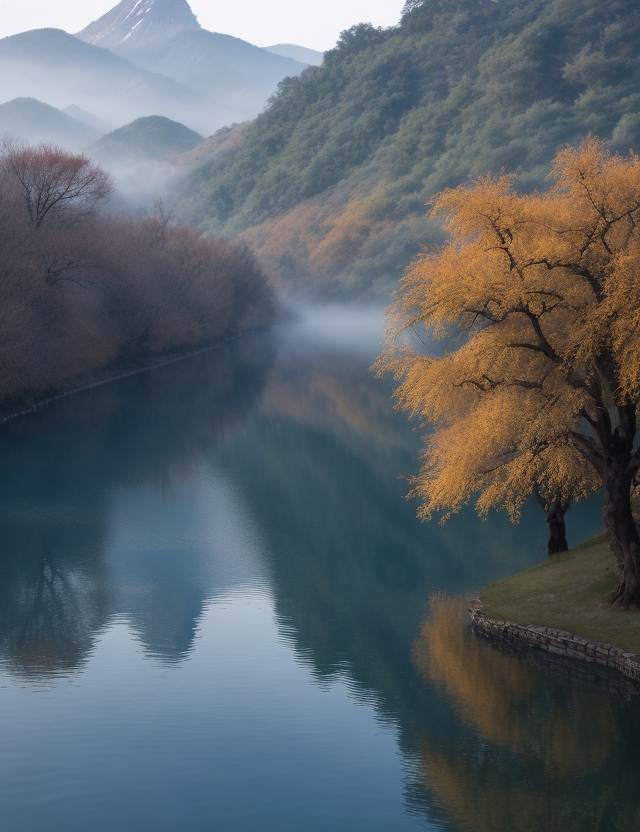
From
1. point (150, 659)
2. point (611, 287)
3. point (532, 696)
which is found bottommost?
point (532, 696)

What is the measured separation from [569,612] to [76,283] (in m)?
42.0

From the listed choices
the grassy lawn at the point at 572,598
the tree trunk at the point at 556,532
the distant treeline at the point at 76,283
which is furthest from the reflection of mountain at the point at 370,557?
the distant treeline at the point at 76,283

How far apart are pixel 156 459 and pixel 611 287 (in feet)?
81.0

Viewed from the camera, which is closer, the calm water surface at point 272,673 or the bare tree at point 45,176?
the calm water surface at point 272,673

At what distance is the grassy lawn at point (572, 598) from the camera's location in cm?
1661

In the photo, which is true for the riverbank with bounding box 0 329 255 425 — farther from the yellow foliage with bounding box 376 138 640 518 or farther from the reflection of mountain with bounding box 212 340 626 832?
the yellow foliage with bounding box 376 138 640 518

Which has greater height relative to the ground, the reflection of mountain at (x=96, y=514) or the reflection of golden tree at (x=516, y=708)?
the reflection of mountain at (x=96, y=514)

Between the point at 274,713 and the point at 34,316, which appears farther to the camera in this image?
the point at 34,316

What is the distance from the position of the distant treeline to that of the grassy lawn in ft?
87.8

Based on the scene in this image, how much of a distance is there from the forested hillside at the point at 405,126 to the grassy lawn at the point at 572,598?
71927mm

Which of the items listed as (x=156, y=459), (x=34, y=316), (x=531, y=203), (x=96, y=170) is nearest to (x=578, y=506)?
(x=531, y=203)

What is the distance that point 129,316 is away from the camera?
61.0 m

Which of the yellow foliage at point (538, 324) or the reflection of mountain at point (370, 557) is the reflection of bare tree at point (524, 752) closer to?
the reflection of mountain at point (370, 557)

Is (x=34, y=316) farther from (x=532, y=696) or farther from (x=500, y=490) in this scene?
(x=532, y=696)
